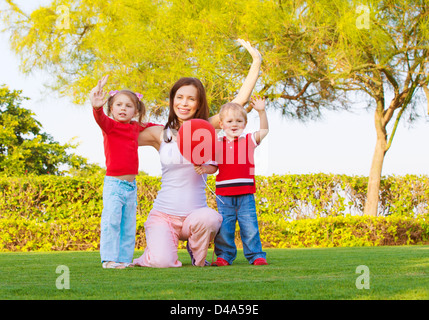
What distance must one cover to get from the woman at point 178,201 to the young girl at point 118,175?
19 centimetres

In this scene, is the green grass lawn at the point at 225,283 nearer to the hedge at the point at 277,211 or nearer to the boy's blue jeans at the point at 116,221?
the boy's blue jeans at the point at 116,221

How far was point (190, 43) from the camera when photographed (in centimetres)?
1191

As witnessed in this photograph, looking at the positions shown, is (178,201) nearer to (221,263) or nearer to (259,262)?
(221,263)

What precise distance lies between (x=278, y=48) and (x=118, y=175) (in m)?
7.40

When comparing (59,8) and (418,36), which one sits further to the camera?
(59,8)

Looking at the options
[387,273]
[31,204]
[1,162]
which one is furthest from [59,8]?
[387,273]

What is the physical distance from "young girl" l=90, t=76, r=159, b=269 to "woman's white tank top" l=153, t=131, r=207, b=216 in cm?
28

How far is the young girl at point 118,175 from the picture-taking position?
15.1 feet

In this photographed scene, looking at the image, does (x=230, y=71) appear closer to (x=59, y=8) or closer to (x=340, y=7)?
(x=340, y=7)

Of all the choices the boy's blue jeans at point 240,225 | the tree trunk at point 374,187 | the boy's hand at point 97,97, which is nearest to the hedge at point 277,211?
the tree trunk at point 374,187

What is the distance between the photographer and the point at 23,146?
622 inches

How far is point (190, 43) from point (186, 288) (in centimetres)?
932

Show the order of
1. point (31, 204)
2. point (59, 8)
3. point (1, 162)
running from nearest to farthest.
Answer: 1. point (31, 204)
2. point (1, 162)
3. point (59, 8)

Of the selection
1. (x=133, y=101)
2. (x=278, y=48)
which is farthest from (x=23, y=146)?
(x=133, y=101)
